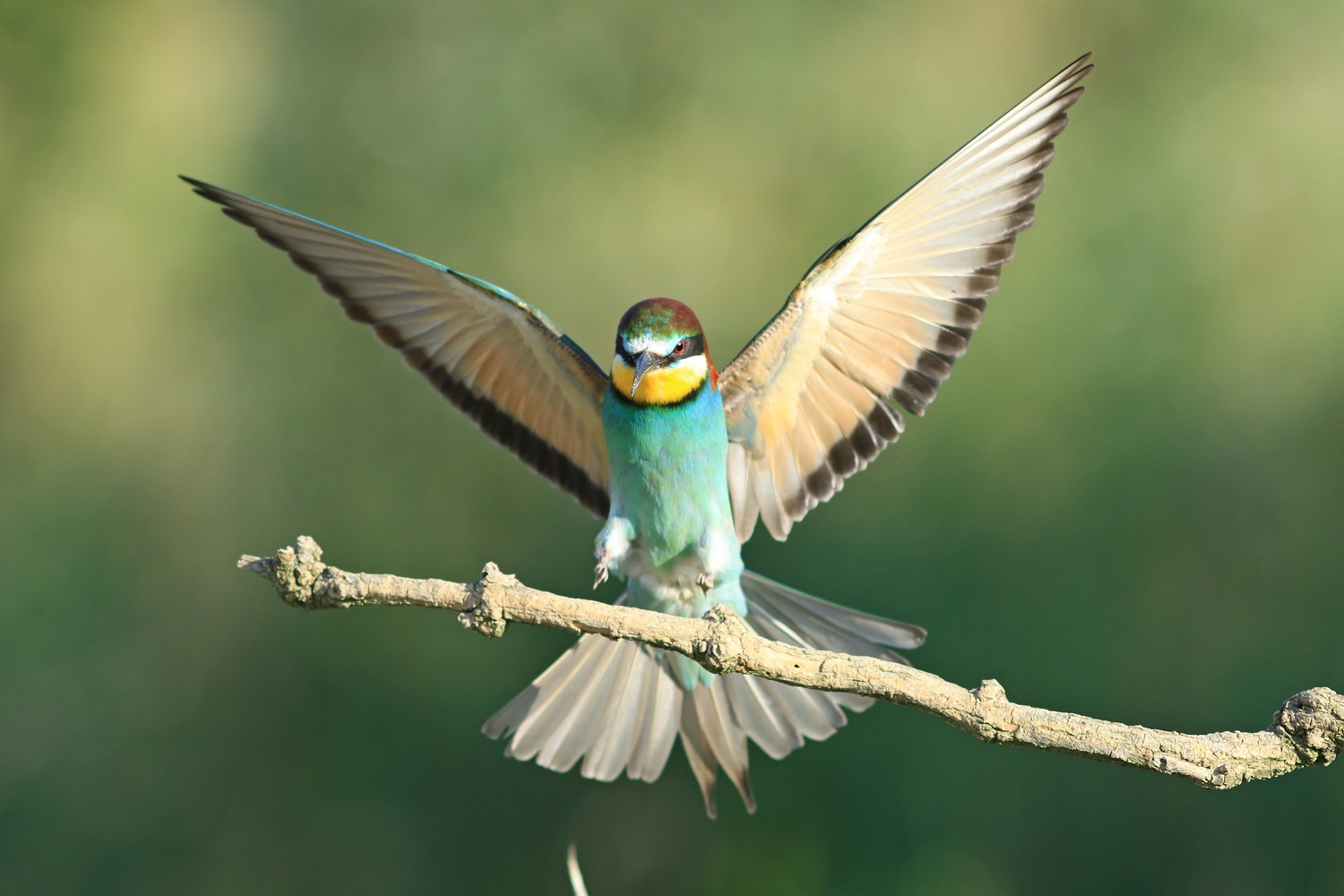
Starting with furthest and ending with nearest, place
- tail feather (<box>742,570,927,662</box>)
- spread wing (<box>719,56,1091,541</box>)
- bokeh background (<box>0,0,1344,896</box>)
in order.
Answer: bokeh background (<box>0,0,1344,896</box>)
tail feather (<box>742,570,927,662</box>)
spread wing (<box>719,56,1091,541</box>)

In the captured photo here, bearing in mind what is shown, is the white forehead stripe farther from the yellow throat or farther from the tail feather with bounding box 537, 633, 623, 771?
the tail feather with bounding box 537, 633, 623, 771

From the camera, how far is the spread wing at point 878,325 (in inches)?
83.0

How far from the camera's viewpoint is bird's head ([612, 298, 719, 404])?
2139mm

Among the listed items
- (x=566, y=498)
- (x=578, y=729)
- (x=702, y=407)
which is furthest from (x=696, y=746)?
(x=566, y=498)

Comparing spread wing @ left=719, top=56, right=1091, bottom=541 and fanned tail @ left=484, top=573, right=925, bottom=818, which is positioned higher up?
spread wing @ left=719, top=56, right=1091, bottom=541

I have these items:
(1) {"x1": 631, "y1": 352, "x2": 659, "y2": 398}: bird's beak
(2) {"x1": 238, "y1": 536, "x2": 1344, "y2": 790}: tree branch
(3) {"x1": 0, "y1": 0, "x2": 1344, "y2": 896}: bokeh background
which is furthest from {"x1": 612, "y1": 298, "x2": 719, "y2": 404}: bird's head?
(3) {"x1": 0, "y1": 0, "x2": 1344, "y2": 896}: bokeh background

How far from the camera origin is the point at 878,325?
7.43 ft

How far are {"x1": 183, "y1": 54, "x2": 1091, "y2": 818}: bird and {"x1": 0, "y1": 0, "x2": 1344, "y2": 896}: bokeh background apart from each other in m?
0.64

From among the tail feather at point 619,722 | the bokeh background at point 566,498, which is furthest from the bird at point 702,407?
the bokeh background at point 566,498

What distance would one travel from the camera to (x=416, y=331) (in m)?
2.42

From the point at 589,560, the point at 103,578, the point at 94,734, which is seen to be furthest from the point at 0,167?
the point at 589,560

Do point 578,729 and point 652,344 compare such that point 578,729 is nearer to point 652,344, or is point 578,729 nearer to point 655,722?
point 655,722

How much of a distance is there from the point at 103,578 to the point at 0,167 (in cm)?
141

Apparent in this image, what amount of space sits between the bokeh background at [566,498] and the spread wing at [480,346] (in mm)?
776
